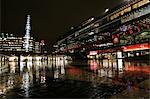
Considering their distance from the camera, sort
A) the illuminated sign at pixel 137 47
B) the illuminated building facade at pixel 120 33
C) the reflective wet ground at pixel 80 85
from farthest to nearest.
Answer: the illuminated building facade at pixel 120 33 → the illuminated sign at pixel 137 47 → the reflective wet ground at pixel 80 85

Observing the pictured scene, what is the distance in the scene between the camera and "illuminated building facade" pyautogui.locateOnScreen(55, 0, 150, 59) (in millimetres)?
82500

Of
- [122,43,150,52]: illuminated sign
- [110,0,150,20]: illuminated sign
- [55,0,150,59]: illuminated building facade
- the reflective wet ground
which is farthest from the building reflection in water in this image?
[110,0,150,20]: illuminated sign

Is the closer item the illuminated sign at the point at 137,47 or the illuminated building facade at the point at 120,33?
the illuminated sign at the point at 137,47

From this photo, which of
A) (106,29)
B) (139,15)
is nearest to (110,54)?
(106,29)

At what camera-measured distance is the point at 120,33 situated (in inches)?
3836

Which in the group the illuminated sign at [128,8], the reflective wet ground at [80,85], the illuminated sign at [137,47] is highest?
the illuminated sign at [128,8]

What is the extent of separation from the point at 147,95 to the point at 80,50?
413 ft

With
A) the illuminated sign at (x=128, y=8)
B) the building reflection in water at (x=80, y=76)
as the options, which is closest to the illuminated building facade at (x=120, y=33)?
the illuminated sign at (x=128, y=8)

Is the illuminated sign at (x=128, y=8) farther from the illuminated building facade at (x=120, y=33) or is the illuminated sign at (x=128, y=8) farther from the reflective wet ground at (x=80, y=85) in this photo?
the reflective wet ground at (x=80, y=85)

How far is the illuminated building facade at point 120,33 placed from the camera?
271ft

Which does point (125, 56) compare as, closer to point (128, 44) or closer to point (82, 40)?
point (128, 44)

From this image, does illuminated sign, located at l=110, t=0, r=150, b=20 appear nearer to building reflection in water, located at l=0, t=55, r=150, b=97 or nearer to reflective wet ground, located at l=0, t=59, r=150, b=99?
building reflection in water, located at l=0, t=55, r=150, b=97

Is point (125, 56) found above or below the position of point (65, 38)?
below

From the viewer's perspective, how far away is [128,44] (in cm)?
9006
